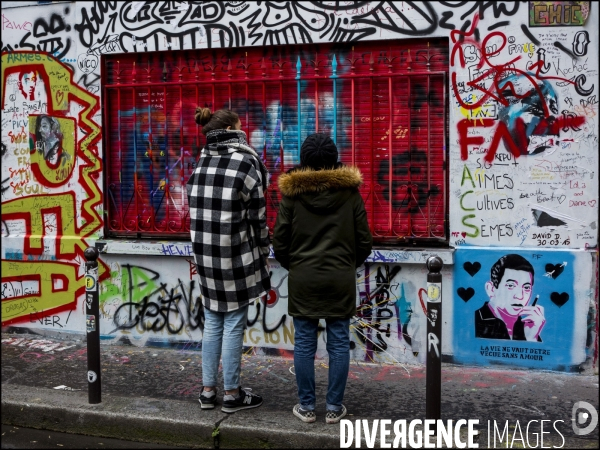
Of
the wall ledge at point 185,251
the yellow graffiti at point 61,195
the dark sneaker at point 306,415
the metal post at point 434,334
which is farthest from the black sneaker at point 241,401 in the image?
the yellow graffiti at point 61,195

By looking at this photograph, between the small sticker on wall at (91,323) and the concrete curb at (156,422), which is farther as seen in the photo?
the small sticker on wall at (91,323)

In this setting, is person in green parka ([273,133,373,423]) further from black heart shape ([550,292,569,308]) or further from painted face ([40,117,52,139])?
painted face ([40,117,52,139])

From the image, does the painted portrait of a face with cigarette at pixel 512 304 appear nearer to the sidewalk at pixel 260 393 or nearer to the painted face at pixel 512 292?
the painted face at pixel 512 292

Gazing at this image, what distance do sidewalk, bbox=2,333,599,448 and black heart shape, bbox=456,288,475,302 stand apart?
0.56 m

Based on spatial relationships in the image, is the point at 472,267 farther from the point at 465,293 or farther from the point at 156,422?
the point at 156,422

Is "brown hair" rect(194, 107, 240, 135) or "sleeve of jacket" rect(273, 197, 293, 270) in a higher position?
"brown hair" rect(194, 107, 240, 135)

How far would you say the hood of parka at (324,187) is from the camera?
4562 millimetres

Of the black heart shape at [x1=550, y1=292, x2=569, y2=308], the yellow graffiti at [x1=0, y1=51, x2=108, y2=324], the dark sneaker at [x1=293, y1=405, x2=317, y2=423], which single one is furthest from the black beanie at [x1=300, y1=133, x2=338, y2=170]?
the yellow graffiti at [x1=0, y1=51, x2=108, y2=324]

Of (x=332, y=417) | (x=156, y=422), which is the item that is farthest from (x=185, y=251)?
(x=332, y=417)

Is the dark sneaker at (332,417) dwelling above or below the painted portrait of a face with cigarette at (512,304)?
below

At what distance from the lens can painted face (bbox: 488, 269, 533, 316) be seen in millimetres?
5758

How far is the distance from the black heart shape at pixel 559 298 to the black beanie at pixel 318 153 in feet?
7.22

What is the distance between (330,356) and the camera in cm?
469

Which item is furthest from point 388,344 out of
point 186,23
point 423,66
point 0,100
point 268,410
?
point 0,100
